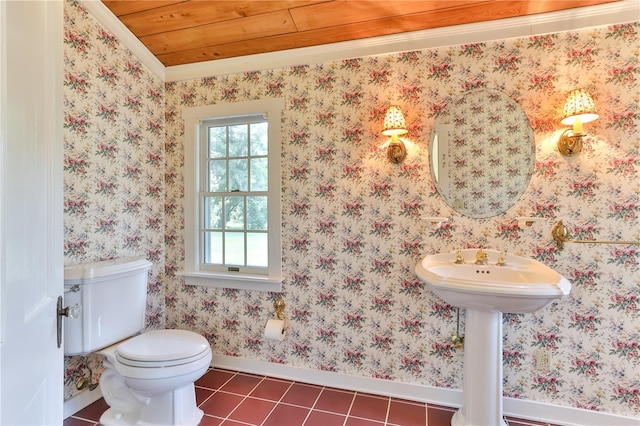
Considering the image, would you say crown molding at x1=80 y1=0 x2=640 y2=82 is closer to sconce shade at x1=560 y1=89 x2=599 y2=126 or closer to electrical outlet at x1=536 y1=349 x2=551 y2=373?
sconce shade at x1=560 y1=89 x2=599 y2=126

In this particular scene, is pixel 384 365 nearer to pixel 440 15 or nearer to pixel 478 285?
pixel 478 285

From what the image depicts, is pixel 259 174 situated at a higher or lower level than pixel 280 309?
higher

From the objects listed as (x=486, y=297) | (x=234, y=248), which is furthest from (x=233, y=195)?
(x=486, y=297)

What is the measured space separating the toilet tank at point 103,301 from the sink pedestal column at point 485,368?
1876 millimetres

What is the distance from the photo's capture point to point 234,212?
93.8 inches

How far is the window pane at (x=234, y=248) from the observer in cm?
236

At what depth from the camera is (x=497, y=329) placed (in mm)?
1597

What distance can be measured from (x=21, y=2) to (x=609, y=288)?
2.49m

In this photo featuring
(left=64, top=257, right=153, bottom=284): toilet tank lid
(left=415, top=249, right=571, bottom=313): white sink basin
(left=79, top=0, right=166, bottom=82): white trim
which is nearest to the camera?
(left=415, top=249, right=571, bottom=313): white sink basin

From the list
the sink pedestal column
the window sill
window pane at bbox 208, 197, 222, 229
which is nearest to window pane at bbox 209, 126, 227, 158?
window pane at bbox 208, 197, 222, 229

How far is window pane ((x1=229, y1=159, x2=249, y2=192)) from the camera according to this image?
2348 millimetres

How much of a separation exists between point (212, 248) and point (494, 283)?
189 cm

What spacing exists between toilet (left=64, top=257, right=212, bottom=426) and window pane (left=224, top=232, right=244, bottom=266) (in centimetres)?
63

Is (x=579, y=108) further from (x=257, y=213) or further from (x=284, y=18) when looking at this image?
(x=257, y=213)
